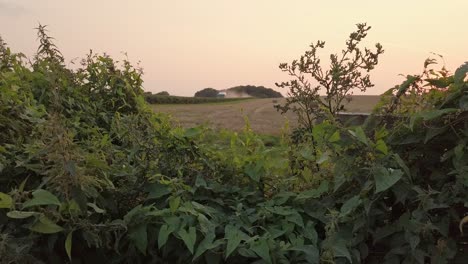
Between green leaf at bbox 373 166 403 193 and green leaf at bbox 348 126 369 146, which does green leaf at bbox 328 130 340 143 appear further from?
green leaf at bbox 373 166 403 193

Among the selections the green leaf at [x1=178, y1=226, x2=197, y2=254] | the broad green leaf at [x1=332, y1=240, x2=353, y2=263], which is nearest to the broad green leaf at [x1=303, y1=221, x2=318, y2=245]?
the broad green leaf at [x1=332, y1=240, x2=353, y2=263]

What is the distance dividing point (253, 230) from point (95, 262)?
0.80 metres

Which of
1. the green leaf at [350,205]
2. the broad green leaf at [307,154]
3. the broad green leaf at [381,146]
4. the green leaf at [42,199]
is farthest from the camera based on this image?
the broad green leaf at [307,154]

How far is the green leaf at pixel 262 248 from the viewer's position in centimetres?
204

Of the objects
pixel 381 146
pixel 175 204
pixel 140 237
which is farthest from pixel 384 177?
pixel 140 237

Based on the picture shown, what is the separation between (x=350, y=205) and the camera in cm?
216

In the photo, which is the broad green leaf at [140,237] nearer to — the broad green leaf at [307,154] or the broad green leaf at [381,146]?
the broad green leaf at [307,154]

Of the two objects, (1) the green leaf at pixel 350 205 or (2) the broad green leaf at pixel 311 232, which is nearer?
(1) the green leaf at pixel 350 205

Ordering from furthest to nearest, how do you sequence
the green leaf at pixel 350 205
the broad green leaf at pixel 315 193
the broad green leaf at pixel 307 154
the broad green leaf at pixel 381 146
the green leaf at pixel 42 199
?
1. the broad green leaf at pixel 307 154
2. the broad green leaf at pixel 315 193
3. the broad green leaf at pixel 381 146
4. the green leaf at pixel 350 205
5. the green leaf at pixel 42 199

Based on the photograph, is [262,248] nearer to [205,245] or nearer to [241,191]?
[205,245]

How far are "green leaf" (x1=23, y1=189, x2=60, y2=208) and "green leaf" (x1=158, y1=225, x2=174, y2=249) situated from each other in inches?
17.0

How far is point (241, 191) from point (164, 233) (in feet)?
2.14

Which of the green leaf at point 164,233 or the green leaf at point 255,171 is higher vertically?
the green leaf at point 255,171

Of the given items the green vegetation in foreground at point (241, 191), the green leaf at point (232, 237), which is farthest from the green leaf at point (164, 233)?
the green leaf at point (232, 237)
